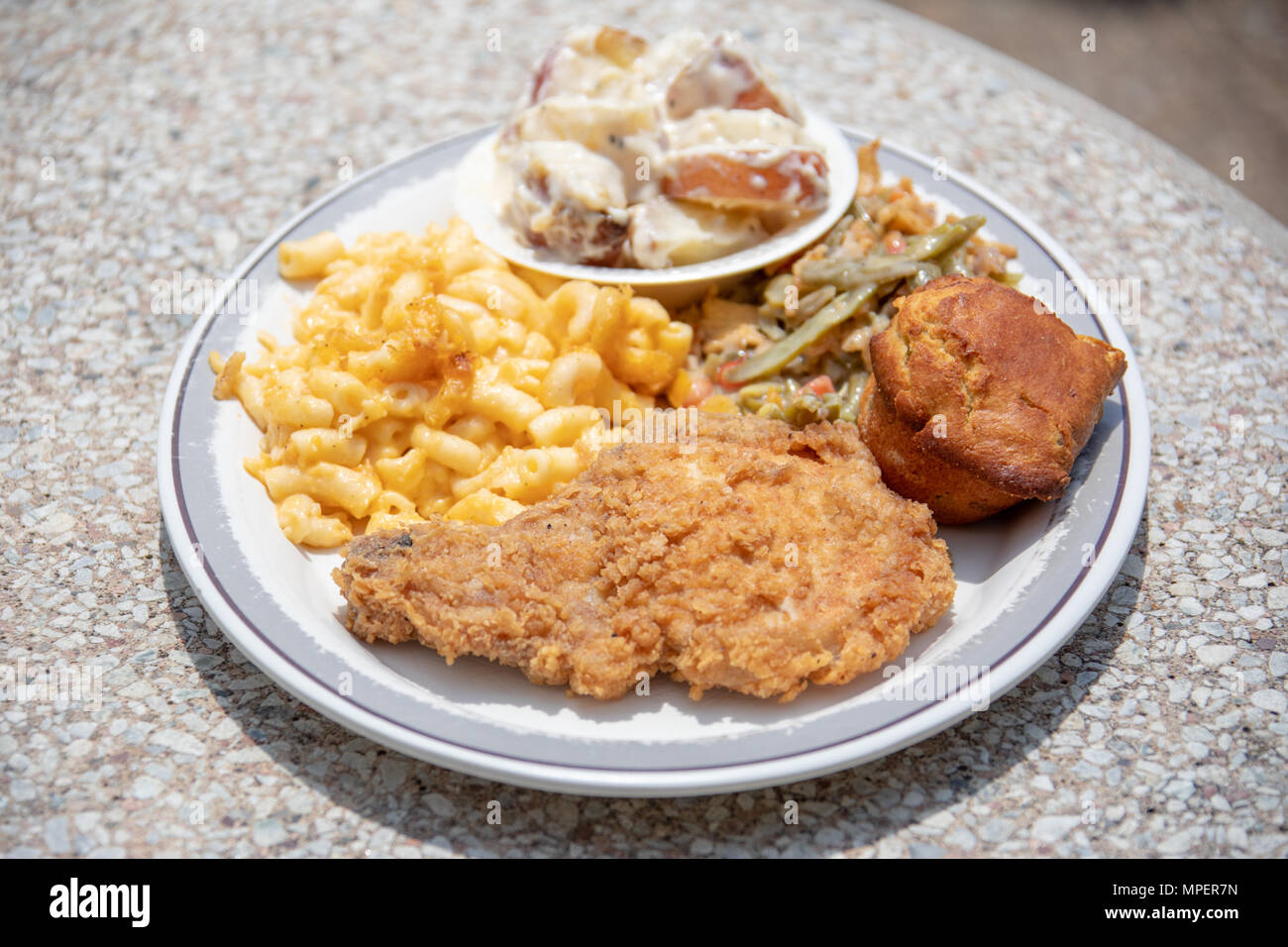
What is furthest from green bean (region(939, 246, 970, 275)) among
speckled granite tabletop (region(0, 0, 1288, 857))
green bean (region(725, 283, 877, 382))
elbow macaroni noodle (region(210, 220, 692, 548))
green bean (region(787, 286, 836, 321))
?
speckled granite tabletop (region(0, 0, 1288, 857))

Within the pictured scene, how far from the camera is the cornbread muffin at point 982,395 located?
3.43m

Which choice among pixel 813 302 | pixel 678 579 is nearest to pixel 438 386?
pixel 678 579

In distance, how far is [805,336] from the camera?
13.5 feet

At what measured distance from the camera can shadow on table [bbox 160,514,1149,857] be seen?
3061 mm

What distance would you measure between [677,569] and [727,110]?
204 cm

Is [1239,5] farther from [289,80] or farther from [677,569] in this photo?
[677,569]

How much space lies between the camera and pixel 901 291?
163 inches

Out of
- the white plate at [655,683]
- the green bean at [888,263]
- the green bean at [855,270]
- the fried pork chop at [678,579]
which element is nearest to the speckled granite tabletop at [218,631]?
the white plate at [655,683]

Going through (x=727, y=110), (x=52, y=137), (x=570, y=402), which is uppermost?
(x=727, y=110)

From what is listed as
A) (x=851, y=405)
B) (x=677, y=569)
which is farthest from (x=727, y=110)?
(x=677, y=569)

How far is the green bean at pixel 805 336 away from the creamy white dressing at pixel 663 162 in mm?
427

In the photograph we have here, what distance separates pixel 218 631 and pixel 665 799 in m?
1.63

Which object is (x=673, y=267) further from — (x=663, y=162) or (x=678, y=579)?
(x=678, y=579)

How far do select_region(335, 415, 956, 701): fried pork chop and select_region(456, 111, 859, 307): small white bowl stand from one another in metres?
0.91
